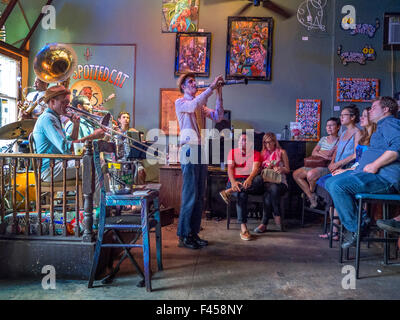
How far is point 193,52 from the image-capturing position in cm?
577

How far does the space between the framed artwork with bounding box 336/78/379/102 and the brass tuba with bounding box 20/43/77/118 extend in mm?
4315

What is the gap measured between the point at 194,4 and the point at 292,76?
2.16 meters

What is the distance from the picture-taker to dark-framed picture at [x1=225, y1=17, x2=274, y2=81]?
5660mm

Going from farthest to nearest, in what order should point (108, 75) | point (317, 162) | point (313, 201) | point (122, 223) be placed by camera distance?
point (108, 75)
point (317, 162)
point (313, 201)
point (122, 223)

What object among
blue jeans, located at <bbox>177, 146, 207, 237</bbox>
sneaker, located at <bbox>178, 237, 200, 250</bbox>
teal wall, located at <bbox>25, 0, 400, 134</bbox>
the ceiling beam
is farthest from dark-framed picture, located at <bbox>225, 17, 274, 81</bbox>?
the ceiling beam

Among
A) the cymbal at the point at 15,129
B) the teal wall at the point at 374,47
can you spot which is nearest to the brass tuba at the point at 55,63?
the cymbal at the point at 15,129

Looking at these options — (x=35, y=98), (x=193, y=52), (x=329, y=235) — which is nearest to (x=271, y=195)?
(x=329, y=235)

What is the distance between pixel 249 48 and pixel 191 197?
11.3 feet

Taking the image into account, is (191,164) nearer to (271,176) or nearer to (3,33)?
(271,176)

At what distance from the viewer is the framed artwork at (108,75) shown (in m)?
5.91

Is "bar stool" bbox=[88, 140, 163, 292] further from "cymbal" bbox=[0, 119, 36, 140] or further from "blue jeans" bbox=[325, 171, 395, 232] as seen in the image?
"cymbal" bbox=[0, 119, 36, 140]
